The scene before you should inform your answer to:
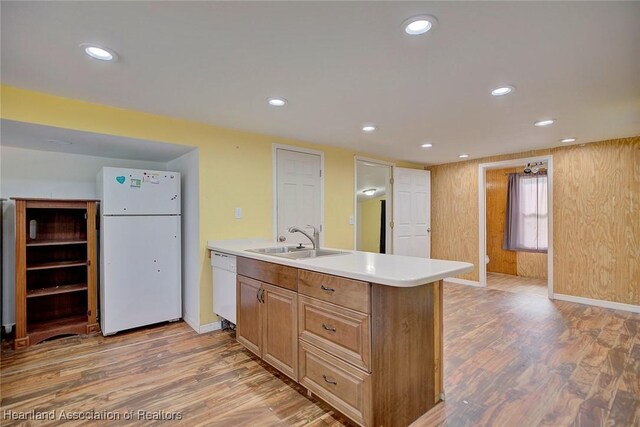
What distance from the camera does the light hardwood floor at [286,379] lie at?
1829 mm

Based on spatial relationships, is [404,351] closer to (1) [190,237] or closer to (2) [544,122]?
(1) [190,237]

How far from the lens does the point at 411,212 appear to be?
536 centimetres

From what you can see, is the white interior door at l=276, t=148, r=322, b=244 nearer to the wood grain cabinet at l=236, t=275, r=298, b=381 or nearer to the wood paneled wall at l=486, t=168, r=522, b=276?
the wood grain cabinet at l=236, t=275, r=298, b=381

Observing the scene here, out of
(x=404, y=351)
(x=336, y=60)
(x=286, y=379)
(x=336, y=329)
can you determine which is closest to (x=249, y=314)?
(x=286, y=379)

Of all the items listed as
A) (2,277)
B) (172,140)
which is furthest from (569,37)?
(2,277)

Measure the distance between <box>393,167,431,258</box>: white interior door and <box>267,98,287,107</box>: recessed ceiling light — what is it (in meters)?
3.02

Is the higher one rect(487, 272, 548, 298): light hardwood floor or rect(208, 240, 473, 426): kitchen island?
rect(208, 240, 473, 426): kitchen island

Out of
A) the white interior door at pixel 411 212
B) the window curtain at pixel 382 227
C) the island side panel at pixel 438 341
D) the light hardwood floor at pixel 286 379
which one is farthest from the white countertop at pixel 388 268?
the window curtain at pixel 382 227

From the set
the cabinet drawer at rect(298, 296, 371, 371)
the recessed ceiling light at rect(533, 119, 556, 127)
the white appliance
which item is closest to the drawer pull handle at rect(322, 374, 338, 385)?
the cabinet drawer at rect(298, 296, 371, 371)

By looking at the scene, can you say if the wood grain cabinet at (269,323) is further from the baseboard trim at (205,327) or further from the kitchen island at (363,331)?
the baseboard trim at (205,327)

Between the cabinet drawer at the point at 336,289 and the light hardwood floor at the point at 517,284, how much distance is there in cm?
430

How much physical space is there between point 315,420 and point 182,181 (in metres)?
2.83

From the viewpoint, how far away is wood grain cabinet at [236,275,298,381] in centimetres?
203

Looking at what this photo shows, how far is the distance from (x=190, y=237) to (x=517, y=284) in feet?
17.7
